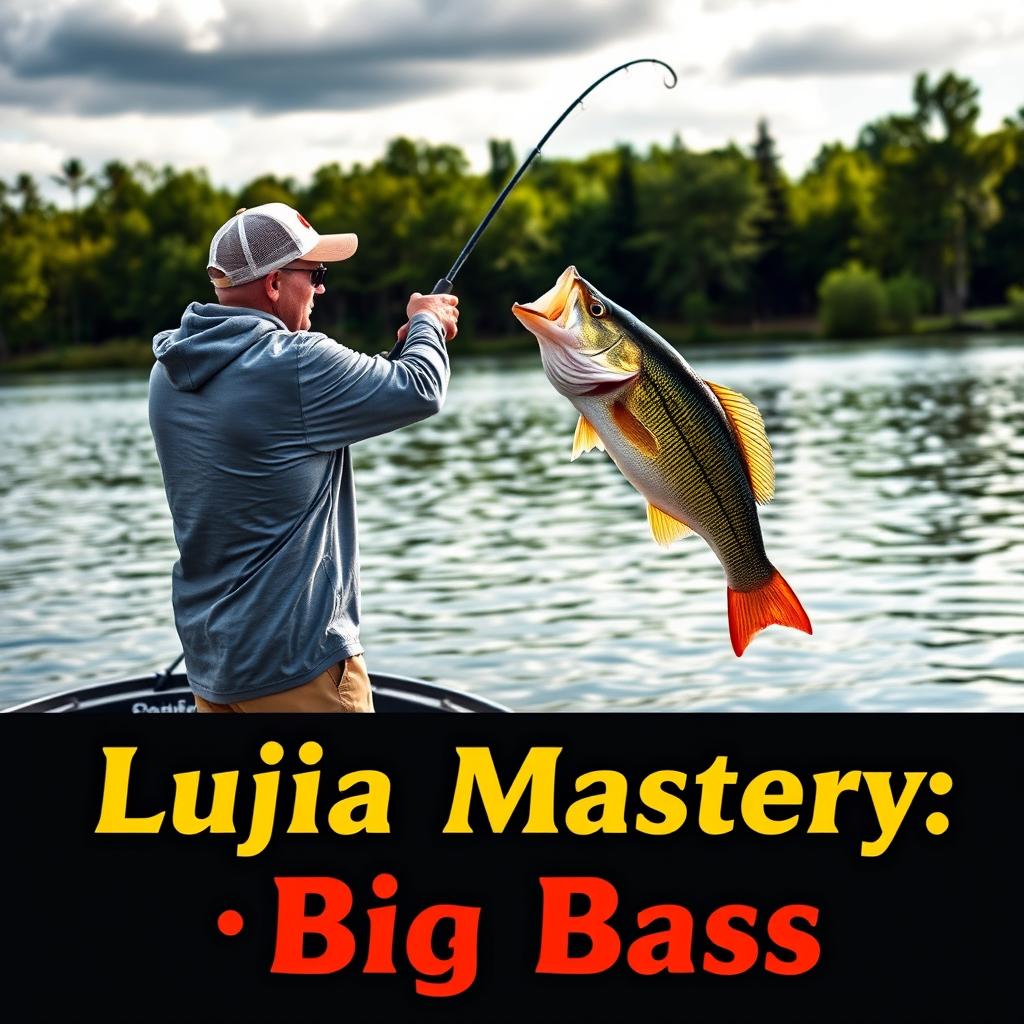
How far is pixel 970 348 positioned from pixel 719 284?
45750mm

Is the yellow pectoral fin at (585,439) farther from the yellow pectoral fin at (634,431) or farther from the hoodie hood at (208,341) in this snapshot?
the hoodie hood at (208,341)

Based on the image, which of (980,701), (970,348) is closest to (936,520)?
(980,701)

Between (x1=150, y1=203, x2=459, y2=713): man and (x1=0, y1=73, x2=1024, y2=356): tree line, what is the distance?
94.2 m

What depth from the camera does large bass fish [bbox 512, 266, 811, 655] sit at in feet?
12.9

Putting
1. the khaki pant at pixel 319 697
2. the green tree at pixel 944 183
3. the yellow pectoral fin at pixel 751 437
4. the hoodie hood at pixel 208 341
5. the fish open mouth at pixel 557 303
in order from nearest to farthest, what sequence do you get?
the fish open mouth at pixel 557 303 → the yellow pectoral fin at pixel 751 437 → the hoodie hood at pixel 208 341 → the khaki pant at pixel 319 697 → the green tree at pixel 944 183

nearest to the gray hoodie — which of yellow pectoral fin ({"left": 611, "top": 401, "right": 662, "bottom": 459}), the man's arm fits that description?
the man's arm

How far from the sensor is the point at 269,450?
4.25 metres

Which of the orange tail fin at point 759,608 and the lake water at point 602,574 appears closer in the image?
the orange tail fin at point 759,608

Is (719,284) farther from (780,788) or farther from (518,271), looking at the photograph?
(780,788)

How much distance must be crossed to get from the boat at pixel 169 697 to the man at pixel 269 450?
2.44 metres

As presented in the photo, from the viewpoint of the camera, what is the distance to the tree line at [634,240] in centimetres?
10288

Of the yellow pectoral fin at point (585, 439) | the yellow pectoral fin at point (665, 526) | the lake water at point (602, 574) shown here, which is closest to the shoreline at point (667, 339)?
the lake water at point (602, 574)

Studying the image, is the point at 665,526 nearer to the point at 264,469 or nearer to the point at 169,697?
the point at 264,469

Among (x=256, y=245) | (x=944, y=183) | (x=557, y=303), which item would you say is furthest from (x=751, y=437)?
(x=944, y=183)
